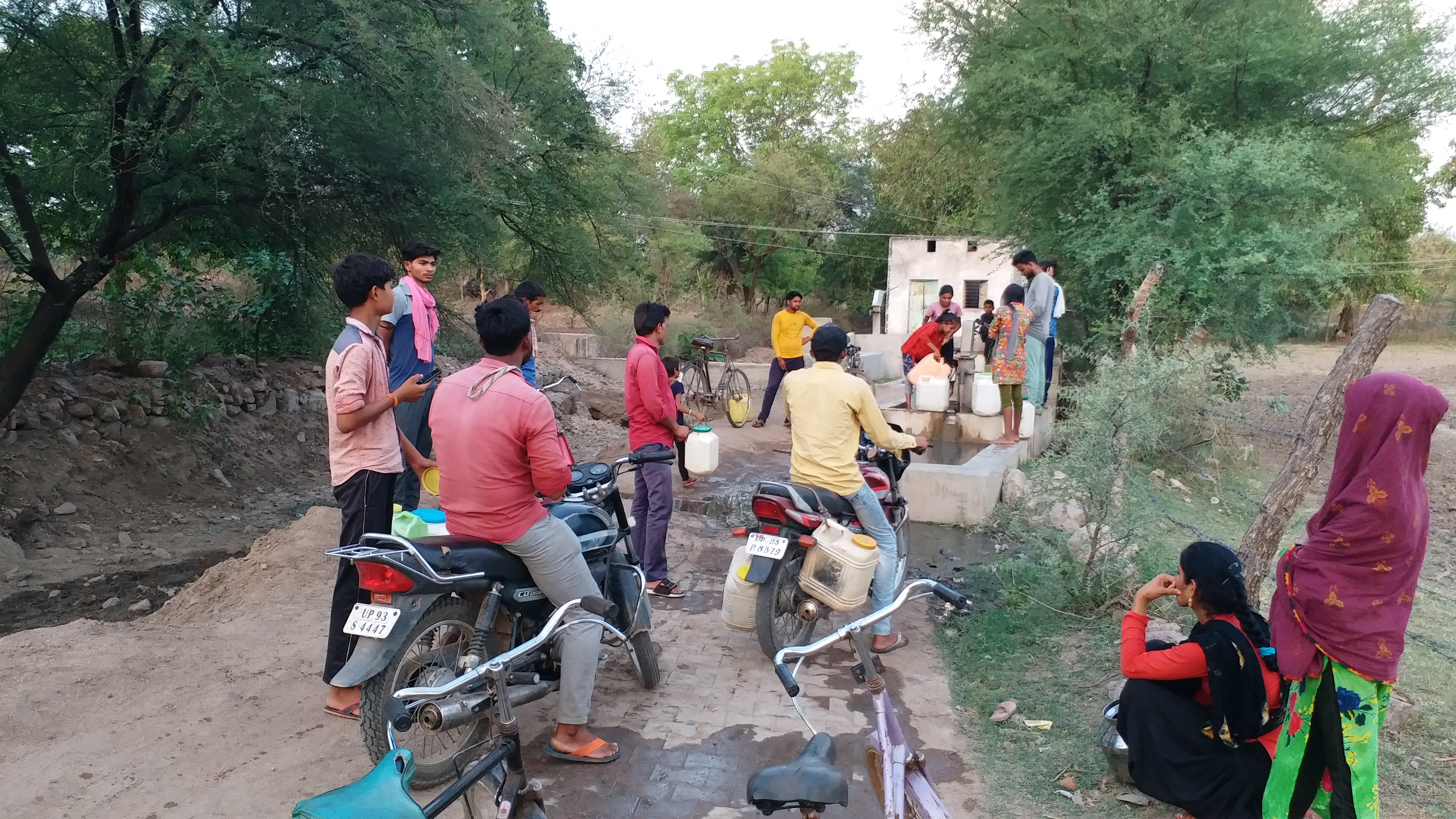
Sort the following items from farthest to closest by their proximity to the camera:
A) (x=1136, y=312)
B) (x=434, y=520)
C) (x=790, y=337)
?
(x=790, y=337) → (x=1136, y=312) → (x=434, y=520)

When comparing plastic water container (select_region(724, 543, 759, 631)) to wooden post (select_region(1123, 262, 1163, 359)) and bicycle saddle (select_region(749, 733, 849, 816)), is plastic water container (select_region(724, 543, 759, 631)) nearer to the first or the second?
bicycle saddle (select_region(749, 733, 849, 816))

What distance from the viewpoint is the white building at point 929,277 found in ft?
103

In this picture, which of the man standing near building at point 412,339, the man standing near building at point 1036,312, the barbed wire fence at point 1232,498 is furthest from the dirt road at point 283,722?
the man standing near building at point 1036,312

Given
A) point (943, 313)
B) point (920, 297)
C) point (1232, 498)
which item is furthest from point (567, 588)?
point (920, 297)

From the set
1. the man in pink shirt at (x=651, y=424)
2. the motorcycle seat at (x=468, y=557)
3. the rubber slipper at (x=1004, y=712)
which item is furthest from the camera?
the man in pink shirt at (x=651, y=424)

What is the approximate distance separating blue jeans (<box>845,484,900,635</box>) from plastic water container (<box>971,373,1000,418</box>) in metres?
5.63

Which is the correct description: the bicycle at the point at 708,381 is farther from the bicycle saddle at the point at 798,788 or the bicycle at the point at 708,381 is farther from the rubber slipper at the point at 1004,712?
the bicycle saddle at the point at 798,788

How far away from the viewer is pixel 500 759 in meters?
2.49

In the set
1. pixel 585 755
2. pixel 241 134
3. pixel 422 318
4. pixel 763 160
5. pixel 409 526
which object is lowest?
pixel 585 755

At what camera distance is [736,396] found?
12508 mm

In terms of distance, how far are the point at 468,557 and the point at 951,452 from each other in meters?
7.83

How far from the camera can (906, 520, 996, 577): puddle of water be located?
22.4 ft

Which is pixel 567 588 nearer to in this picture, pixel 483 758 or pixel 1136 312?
pixel 483 758

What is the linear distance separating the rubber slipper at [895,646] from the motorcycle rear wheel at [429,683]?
7.51 feet
